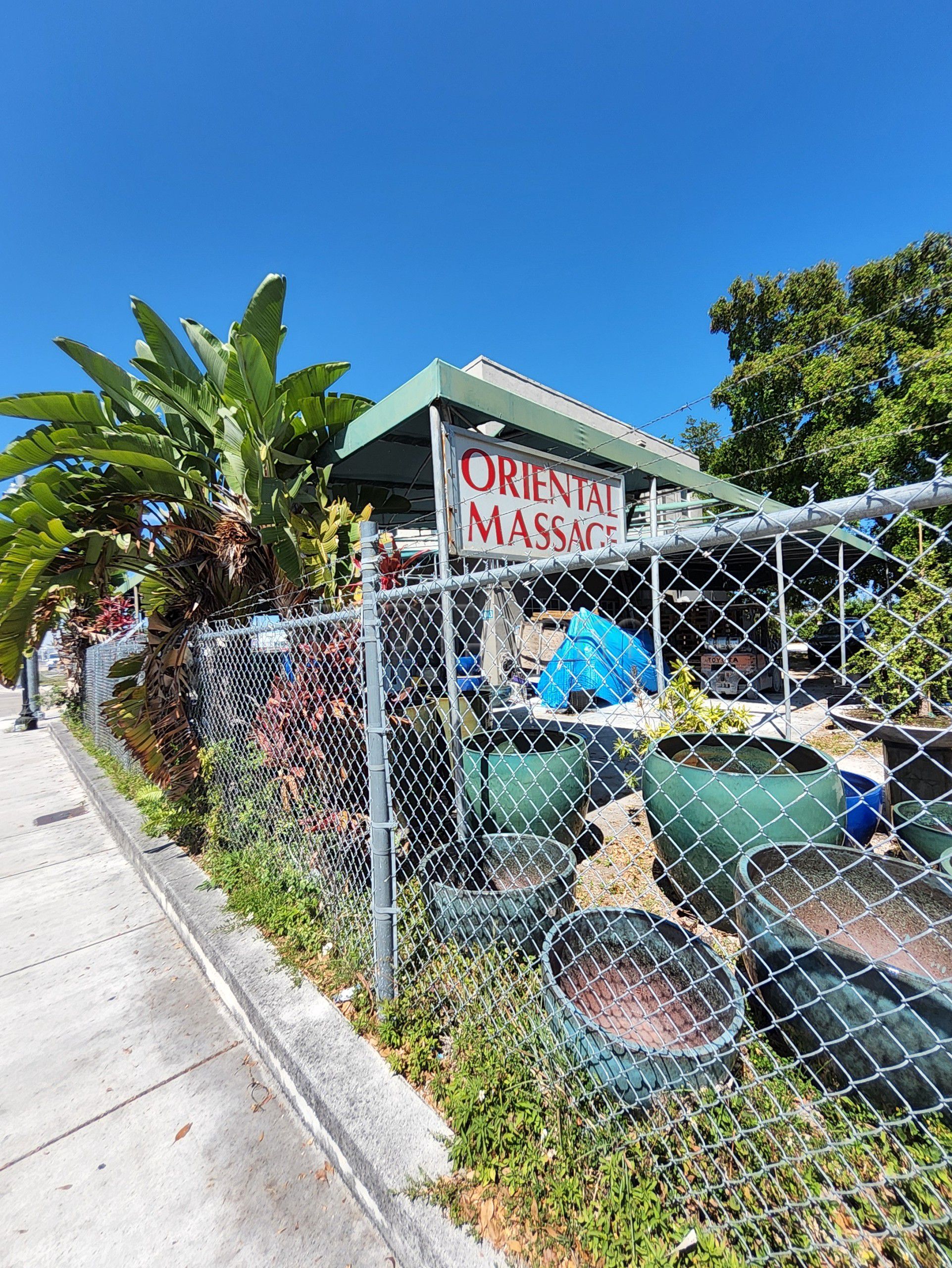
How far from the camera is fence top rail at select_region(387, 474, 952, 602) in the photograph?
982mm

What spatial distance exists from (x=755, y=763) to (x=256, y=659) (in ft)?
10.4

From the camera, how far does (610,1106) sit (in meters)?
1.65

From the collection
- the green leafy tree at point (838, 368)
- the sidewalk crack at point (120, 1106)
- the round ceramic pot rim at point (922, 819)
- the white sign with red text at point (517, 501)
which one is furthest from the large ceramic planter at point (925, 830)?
the green leafy tree at point (838, 368)

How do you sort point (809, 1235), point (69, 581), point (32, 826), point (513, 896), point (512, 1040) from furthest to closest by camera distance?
point (32, 826) → point (69, 581) → point (513, 896) → point (512, 1040) → point (809, 1235)

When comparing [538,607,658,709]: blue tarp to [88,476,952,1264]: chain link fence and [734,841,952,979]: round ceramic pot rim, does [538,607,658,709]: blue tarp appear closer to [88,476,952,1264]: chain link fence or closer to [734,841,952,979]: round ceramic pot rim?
[88,476,952,1264]: chain link fence

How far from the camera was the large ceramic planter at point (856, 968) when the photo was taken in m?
1.48

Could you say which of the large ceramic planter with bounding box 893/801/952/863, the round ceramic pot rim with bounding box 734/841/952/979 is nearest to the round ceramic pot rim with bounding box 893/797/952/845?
the large ceramic planter with bounding box 893/801/952/863

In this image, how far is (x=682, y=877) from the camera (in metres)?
3.01

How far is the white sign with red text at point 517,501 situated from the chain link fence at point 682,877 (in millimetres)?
791

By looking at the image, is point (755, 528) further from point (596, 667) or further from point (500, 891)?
point (596, 667)

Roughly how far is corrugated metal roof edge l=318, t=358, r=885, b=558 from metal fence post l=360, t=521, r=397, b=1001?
1748mm

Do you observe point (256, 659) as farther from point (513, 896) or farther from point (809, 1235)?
point (809, 1235)

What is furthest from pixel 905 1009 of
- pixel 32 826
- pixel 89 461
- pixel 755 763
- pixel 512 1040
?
pixel 32 826

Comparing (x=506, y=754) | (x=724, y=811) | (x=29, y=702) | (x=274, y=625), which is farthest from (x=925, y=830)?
(x=29, y=702)
